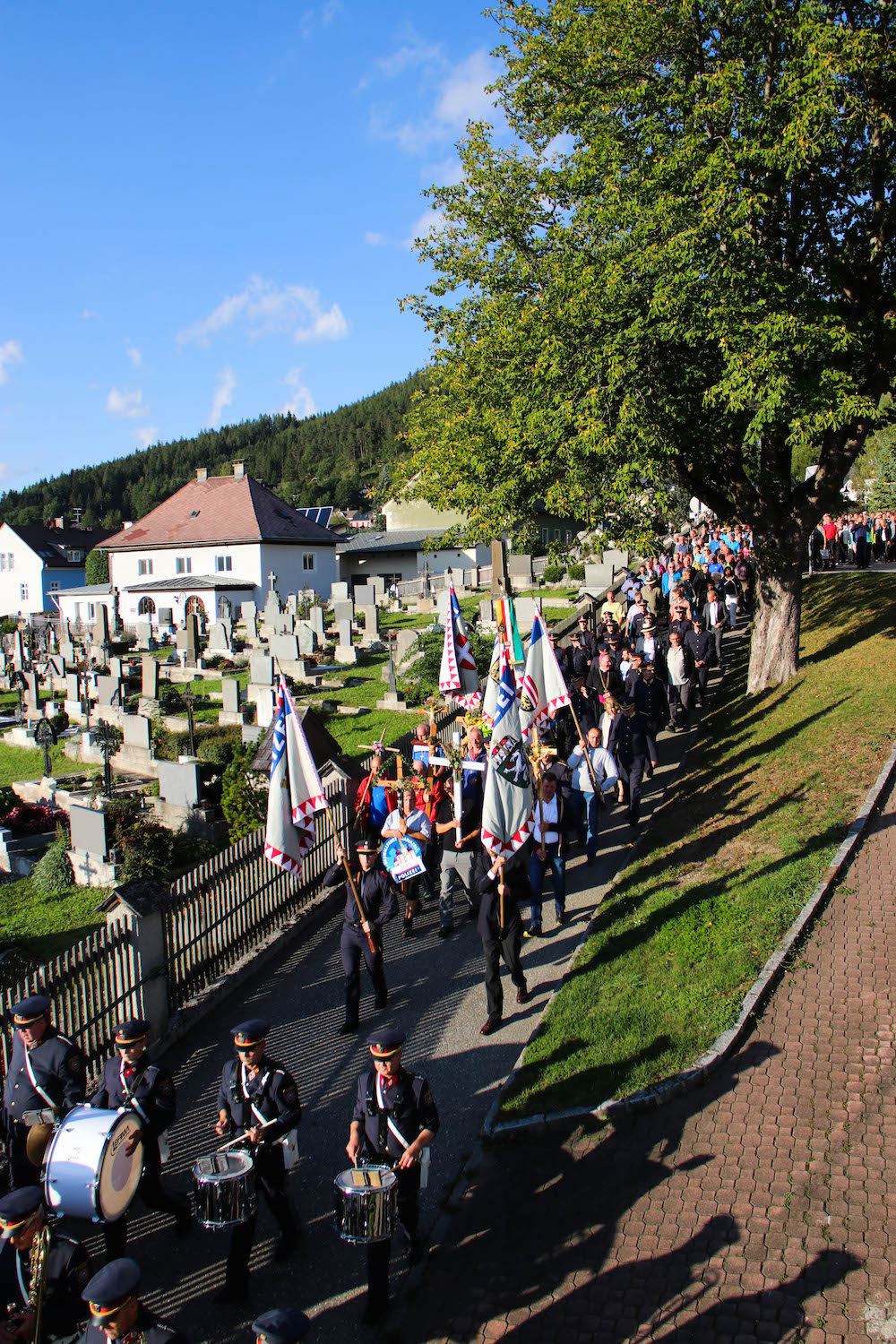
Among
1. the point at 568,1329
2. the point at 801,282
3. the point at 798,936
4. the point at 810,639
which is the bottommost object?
the point at 568,1329

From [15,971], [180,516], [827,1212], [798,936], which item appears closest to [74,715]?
[15,971]

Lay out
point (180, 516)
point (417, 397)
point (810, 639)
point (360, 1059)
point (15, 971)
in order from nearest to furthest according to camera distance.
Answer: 1. point (360, 1059)
2. point (15, 971)
3. point (810, 639)
4. point (417, 397)
5. point (180, 516)

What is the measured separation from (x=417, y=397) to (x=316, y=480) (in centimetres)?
12773

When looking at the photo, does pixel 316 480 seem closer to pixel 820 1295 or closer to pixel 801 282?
pixel 801 282

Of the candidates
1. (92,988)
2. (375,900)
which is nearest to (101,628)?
(92,988)

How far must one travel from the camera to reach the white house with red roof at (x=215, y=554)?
159ft

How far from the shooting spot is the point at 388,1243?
497cm

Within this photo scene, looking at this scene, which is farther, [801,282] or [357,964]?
[801,282]

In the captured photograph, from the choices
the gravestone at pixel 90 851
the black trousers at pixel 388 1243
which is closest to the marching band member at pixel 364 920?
the black trousers at pixel 388 1243

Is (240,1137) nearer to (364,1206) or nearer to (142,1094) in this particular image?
(142,1094)

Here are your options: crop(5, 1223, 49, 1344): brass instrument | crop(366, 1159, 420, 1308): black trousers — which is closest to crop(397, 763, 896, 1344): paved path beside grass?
crop(366, 1159, 420, 1308): black trousers

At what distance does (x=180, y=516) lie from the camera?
186ft

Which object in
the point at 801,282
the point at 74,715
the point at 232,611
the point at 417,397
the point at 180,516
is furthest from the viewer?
the point at 180,516

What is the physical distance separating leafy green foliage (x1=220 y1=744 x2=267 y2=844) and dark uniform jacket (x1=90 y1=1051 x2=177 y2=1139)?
298 inches
